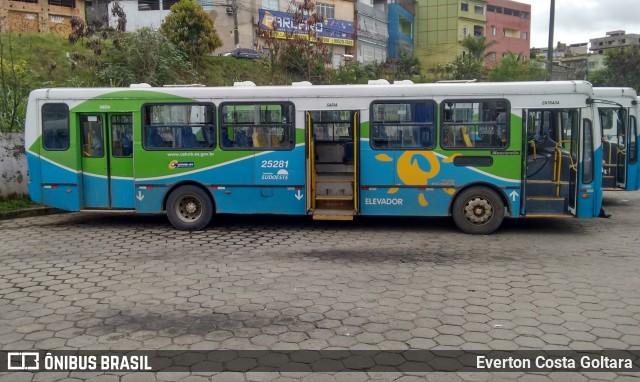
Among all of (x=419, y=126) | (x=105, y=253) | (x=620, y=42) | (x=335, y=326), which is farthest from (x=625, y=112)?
(x=620, y=42)

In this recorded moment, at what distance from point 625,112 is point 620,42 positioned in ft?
306

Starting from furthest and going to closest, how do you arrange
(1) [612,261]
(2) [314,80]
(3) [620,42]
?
1. (3) [620,42]
2. (2) [314,80]
3. (1) [612,261]

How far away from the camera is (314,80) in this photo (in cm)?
2745

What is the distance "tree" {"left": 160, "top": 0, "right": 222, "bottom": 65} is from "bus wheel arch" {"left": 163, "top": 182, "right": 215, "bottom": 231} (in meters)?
17.0

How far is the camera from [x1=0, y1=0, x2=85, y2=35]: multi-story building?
105 ft

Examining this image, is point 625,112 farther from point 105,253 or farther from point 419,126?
point 105,253

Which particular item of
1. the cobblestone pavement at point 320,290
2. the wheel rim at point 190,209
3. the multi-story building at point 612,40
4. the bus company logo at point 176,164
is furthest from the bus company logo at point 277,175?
the multi-story building at point 612,40

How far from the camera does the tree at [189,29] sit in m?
25.8

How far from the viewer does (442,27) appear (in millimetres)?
52094

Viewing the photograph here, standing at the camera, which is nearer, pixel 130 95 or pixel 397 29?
pixel 130 95

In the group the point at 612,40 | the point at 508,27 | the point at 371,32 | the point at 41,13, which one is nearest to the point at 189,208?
the point at 41,13

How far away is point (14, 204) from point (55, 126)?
2711mm

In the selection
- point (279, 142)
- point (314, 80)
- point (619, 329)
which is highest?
point (314, 80)

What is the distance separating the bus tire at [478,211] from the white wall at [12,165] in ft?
32.8
